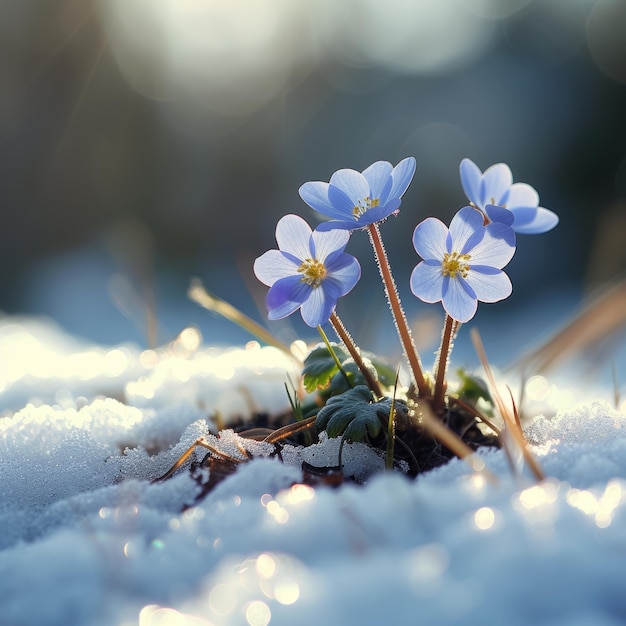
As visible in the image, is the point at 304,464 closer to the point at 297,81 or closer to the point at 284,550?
the point at 284,550

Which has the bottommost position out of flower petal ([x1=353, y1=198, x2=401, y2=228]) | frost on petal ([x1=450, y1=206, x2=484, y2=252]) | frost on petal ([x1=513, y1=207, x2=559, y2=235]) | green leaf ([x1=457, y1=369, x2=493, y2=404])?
green leaf ([x1=457, y1=369, x2=493, y2=404])

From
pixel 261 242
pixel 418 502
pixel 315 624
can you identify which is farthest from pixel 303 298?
pixel 261 242

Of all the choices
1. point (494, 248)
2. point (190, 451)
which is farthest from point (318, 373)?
point (494, 248)

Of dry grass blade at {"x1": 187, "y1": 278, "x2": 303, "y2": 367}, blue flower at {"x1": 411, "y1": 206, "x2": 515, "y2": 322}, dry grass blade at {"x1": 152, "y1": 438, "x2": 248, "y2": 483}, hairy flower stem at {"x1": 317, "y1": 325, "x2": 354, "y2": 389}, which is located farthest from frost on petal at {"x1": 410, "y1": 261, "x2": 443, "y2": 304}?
dry grass blade at {"x1": 187, "y1": 278, "x2": 303, "y2": 367}

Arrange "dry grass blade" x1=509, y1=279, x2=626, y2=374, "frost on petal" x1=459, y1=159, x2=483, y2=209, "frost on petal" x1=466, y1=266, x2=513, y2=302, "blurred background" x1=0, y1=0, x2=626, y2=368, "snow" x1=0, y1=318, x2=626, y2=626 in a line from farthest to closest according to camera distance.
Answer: "blurred background" x1=0, y1=0, x2=626, y2=368 → "dry grass blade" x1=509, y1=279, x2=626, y2=374 → "frost on petal" x1=459, y1=159, x2=483, y2=209 → "frost on petal" x1=466, y1=266, x2=513, y2=302 → "snow" x1=0, y1=318, x2=626, y2=626

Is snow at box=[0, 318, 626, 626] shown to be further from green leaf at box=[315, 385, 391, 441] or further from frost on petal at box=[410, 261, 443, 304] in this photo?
frost on petal at box=[410, 261, 443, 304]

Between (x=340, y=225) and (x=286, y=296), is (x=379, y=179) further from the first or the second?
(x=286, y=296)
